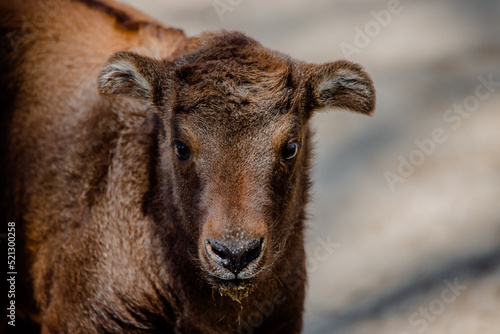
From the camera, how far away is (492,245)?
9.84 metres

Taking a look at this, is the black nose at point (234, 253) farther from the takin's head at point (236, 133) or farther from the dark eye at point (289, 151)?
the dark eye at point (289, 151)

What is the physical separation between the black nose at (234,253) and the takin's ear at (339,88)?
1.55 metres

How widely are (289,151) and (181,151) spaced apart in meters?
0.90

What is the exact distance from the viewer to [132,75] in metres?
6.52

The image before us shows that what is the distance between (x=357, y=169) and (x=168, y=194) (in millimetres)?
5521

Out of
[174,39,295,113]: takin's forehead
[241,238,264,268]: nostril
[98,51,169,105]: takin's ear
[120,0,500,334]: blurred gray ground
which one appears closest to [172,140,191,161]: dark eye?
[174,39,295,113]: takin's forehead

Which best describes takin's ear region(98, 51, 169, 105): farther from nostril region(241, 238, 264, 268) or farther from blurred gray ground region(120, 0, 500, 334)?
blurred gray ground region(120, 0, 500, 334)

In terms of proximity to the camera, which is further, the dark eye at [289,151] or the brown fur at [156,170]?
the dark eye at [289,151]

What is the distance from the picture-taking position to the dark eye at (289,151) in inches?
240

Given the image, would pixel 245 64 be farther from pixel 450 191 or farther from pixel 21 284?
pixel 450 191

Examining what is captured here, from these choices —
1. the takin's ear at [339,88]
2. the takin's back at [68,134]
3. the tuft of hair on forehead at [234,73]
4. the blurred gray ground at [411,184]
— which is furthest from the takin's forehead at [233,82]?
the blurred gray ground at [411,184]

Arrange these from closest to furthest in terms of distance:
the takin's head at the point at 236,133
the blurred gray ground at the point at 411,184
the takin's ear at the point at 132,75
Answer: the takin's head at the point at 236,133 < the takin's ear at the point at 132,75 < the blurred gray ground at the point at 411,184

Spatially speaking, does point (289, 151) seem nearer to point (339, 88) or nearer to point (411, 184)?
point (339, 88)

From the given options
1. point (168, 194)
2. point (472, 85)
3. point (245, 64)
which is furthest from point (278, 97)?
point (472, 85)
